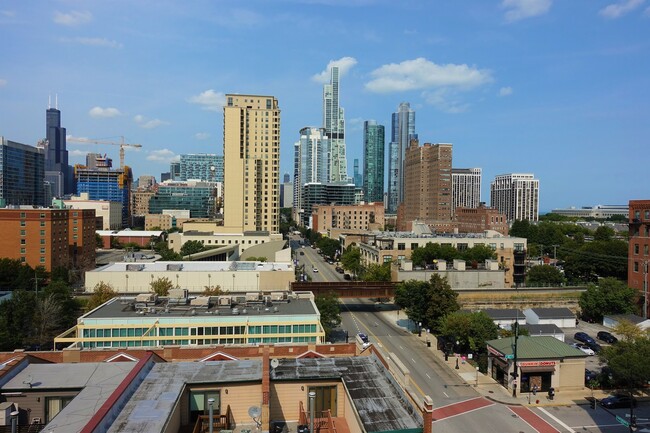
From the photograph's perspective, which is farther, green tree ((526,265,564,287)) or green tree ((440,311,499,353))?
green tree ((526,265,564,287))

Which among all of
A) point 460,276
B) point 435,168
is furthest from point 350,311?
point 435,168

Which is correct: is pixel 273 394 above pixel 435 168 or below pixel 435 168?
below

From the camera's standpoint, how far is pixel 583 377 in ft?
136

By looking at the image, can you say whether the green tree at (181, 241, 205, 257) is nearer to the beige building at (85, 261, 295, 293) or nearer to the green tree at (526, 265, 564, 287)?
the beige building at (85, 261, 295, 293)

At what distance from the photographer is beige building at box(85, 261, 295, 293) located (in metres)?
62.4

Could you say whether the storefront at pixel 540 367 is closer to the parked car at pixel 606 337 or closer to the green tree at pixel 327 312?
the green tree at pixel 327 312

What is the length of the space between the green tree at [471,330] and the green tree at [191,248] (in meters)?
66.6

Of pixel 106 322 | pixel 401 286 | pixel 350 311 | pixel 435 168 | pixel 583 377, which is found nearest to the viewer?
pixel 106 322

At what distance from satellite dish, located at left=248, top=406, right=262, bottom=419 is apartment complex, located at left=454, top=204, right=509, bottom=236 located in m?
136

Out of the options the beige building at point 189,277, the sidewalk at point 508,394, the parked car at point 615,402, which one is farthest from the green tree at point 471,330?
the beige building at point 189,277

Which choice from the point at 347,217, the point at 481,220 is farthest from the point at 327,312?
the point at 347,217

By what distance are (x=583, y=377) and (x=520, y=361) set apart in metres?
6.50

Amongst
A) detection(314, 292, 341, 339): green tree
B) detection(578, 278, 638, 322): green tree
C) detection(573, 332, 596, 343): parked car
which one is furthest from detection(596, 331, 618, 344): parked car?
detection(314, 292, 341, 339): green tree

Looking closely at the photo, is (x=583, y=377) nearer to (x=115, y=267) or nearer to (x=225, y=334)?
(x=225, y=334)
